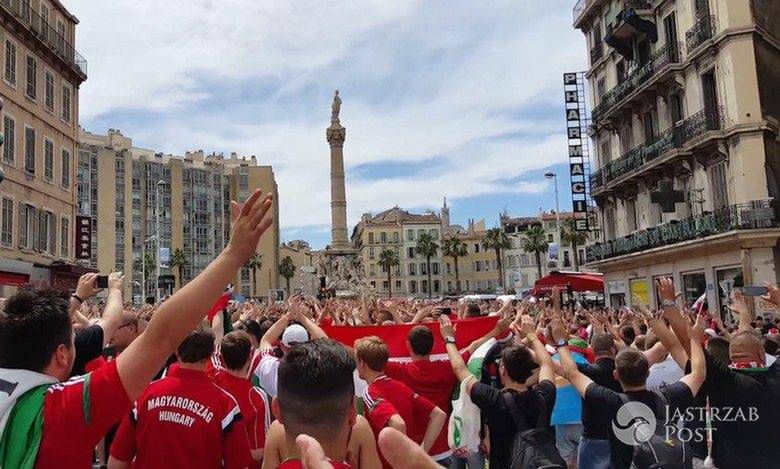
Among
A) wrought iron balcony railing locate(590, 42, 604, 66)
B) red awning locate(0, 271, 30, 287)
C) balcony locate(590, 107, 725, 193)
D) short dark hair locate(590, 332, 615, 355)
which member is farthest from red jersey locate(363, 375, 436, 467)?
wrought iron balcony railing locate(590, 42, 604, 66)

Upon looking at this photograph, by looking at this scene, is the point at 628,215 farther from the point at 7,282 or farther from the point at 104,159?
the point at 104,159

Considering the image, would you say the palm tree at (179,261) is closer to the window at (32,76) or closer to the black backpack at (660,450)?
the window at (32,76)

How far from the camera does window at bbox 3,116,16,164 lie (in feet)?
86.2

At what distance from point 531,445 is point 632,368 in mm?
1018

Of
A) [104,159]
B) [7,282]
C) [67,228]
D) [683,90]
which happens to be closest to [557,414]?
A: [7,282]

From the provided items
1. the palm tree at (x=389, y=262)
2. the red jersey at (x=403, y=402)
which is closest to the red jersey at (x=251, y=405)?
the red jersey at (x=403, y=402)

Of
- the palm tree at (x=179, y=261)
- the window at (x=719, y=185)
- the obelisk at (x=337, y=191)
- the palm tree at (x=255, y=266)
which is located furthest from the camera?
the palm tree at (x=255, y=266)

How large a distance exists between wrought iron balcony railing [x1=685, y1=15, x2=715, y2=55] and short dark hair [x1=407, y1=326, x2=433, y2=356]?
27.1 metres

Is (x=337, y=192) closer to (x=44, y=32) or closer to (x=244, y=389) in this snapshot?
(x=44, y=32)

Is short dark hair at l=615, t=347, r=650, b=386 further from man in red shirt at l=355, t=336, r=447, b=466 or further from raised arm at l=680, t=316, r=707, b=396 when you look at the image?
man in red shirt at l=355, t=336, r=447, b=466

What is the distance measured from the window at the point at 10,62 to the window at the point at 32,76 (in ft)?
4.28

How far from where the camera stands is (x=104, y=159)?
94688 millimetres

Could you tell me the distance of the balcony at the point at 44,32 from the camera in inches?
1059

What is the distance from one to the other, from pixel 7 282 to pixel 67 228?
787 centimetres
